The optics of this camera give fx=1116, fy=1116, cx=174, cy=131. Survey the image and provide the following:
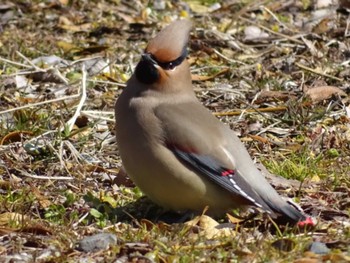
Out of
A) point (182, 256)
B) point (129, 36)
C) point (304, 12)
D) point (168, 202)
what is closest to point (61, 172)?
point (168, 202)

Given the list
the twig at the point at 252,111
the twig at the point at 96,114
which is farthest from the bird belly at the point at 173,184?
the twig at the point at 252,111

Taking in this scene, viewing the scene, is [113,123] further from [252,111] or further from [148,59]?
[148,59]

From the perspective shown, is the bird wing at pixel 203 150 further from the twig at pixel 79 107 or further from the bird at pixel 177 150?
the twig at pixel 79 107

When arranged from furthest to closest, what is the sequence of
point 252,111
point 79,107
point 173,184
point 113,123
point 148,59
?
point 252,111 → point 113,123 → point 79,107 → point 148,59 → point 173,184

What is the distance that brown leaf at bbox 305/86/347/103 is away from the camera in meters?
6.98

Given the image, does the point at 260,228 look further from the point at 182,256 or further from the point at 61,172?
the point at 61,172

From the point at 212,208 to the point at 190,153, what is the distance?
30cm

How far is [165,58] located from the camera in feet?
16.6

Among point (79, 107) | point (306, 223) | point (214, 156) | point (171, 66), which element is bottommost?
point (79, 107)

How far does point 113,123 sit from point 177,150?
1753 mm

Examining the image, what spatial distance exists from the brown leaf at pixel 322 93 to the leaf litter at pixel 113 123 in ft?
0.05

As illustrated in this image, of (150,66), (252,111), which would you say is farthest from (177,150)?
(252,111)

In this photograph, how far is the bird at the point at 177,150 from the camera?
490cm

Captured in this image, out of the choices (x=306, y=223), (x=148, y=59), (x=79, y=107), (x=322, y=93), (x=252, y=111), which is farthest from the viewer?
(x=322, y=93)
